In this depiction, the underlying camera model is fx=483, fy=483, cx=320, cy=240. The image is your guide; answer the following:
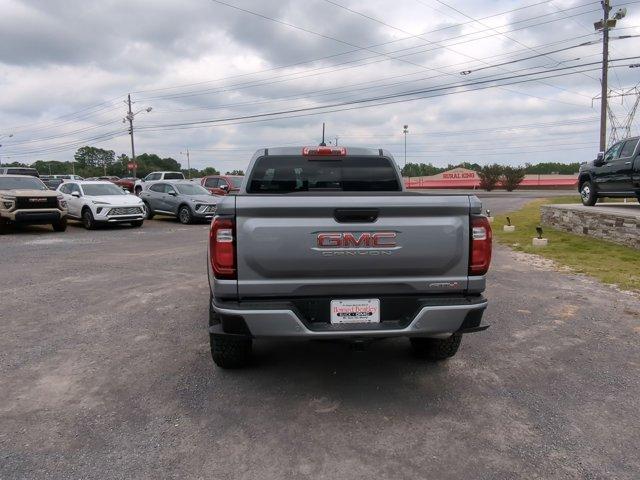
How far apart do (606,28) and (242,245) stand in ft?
88.7

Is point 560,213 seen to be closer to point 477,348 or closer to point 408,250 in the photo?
point 477,348

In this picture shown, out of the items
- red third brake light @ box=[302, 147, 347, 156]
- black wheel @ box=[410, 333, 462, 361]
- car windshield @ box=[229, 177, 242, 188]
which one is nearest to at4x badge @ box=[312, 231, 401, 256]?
black wheel @ box=[410, 333, 462, 361]

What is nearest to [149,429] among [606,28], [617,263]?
[617,263]

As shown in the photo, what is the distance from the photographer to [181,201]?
59.4 ft

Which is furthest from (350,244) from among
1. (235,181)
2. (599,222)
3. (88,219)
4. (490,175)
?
(490,175)

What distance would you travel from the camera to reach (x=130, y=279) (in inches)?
316

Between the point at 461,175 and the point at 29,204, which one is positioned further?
the point at 461,175

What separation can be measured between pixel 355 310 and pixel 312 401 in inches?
33.5

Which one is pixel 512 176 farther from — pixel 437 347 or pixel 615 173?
pixel 437 347

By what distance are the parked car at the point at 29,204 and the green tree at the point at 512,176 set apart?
1760 inches

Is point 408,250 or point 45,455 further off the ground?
point 408,250

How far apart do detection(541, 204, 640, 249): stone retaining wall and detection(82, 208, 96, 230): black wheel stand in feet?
47.5

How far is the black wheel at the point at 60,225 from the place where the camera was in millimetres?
14985

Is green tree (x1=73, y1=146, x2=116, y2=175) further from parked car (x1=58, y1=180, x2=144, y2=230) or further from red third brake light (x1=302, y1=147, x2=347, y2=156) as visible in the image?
red third brake light (x1=302, y1=147, x2=347, y2=156)
